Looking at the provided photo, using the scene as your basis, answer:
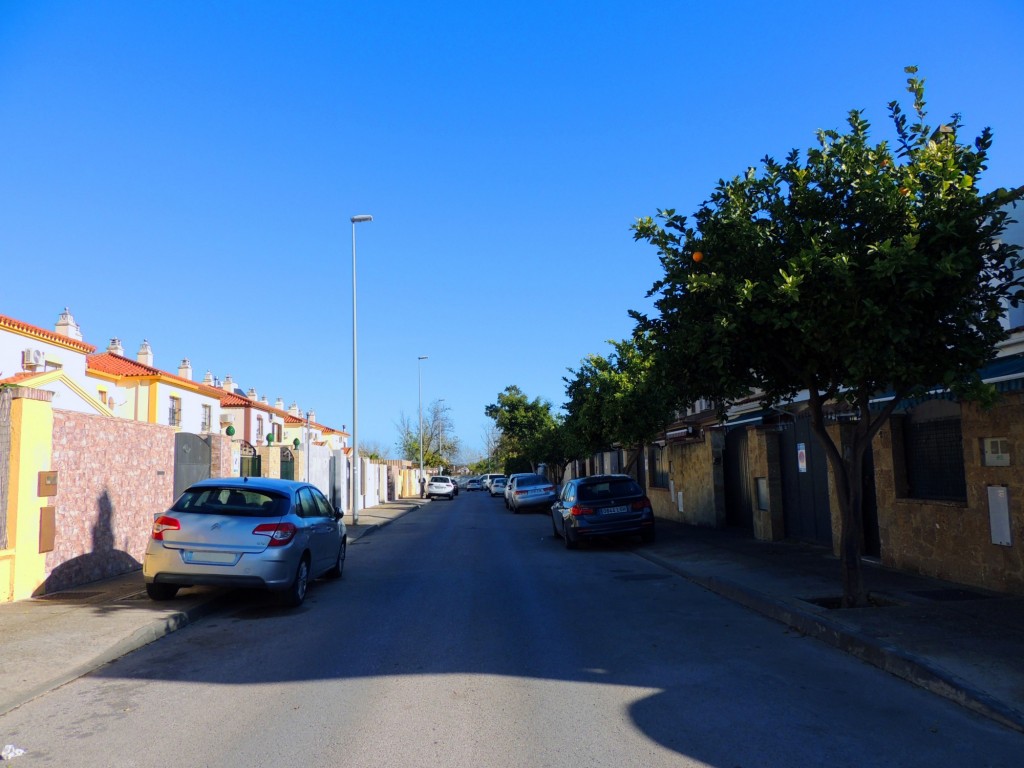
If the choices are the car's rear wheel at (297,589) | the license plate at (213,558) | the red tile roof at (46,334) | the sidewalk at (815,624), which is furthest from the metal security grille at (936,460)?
the red tile roof at (46,334)

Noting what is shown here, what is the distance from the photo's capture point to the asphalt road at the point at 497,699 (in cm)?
460

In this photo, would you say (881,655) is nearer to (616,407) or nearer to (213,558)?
(213,558)

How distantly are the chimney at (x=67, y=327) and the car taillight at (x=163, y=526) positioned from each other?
23.2 meters

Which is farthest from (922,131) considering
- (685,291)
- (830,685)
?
(830,685)

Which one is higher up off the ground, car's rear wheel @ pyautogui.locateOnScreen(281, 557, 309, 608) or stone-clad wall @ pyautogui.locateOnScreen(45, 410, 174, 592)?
stone-clad wall @ pyautogui.locateOnScreen(45, 410, 174, 592)

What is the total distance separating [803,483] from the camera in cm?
1443

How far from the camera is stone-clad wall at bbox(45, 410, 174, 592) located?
1025cm

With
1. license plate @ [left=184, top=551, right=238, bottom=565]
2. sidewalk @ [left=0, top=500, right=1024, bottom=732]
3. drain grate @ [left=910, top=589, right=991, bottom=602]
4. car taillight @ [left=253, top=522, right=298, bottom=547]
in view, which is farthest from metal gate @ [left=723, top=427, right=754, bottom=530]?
license plate @ [left=184, top=551, right=238, bottom=565]

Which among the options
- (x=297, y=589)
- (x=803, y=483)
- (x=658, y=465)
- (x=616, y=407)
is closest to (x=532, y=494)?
(x=658, y=465)

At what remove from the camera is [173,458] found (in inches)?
555

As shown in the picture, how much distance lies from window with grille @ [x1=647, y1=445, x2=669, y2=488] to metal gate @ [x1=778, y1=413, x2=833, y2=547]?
844 centimetres

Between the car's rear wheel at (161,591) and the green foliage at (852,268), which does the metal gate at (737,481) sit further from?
the car's rear wheel at (161,591)

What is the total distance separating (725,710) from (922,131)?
6.00 meters

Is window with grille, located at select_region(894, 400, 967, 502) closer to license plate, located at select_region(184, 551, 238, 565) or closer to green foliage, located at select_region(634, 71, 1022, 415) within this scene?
green foliage, located at select_region(634, 71, 1022, 415)
